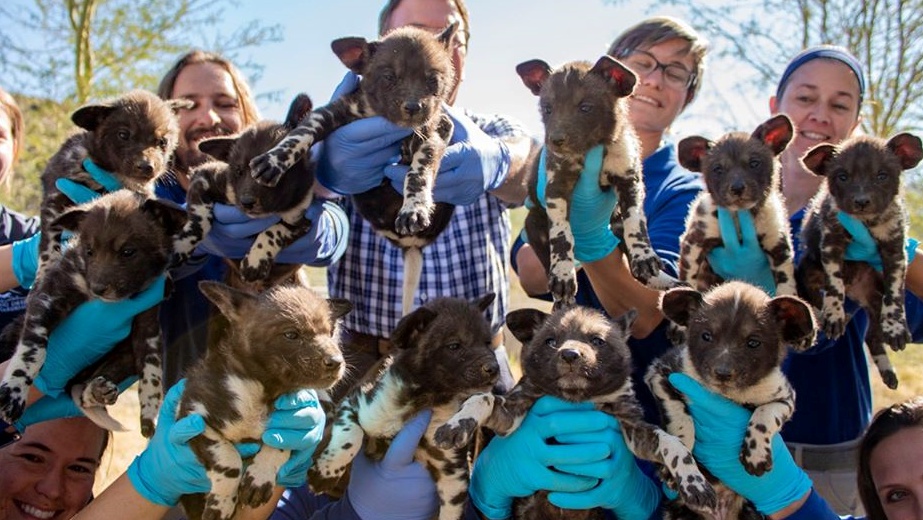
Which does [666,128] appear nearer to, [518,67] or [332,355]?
[518,67]

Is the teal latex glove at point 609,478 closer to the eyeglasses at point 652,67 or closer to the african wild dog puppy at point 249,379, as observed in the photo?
the african wild dog puppy at point 249,379

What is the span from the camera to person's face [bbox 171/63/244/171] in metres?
5.24

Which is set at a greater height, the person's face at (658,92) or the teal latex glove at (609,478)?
the person's face at (658,92)

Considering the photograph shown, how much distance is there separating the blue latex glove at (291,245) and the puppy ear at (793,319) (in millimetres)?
2511

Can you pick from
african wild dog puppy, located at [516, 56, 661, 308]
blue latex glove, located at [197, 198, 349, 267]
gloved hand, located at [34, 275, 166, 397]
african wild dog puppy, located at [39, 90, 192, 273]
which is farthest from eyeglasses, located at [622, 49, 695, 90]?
gloved hand, located at [34, 275, 166, 397]

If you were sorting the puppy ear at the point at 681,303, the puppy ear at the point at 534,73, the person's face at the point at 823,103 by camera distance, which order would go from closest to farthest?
1. the puppy ear at the point at 681,303
2. the puppy ear at the point at 534,73
3. the person's face at the point at 823,103

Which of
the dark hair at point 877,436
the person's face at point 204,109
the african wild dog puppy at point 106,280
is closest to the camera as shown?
the african wild dog puppy at point 106,280

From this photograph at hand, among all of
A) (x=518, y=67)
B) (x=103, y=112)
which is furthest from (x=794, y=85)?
(x=103, y=112)

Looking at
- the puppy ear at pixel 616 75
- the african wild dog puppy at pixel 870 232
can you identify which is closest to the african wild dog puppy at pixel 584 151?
the puppy ear at pixel 616 75

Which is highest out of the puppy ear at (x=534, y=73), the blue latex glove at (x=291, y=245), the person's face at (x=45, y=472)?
the puppy ear at (x=534, y=73)

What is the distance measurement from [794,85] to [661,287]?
2.20m

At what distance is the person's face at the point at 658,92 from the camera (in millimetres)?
5145

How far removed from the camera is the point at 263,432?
3443 mm

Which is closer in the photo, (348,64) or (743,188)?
(743,188)
